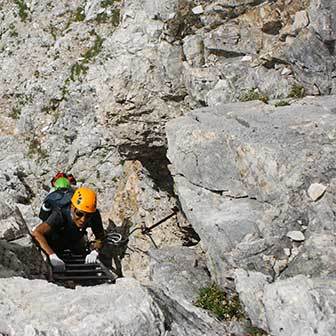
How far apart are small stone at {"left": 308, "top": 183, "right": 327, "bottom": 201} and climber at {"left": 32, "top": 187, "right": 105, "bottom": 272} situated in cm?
545

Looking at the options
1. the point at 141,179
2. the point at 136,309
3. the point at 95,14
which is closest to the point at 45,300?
the point at 136,309

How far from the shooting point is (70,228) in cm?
1313

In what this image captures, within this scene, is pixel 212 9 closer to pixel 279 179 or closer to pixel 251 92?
pixel 251 92

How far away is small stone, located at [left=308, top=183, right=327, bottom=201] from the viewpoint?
8.62 meters

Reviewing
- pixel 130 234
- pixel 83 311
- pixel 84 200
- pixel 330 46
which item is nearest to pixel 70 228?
pixel 84 200

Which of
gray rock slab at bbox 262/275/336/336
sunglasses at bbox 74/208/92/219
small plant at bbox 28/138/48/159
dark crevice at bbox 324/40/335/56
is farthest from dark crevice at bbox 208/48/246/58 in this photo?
small plant at bbox 28/138/48/159

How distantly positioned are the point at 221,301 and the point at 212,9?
796 cm

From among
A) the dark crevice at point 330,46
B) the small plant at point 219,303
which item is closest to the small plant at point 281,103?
the dark crevice at point 330,46

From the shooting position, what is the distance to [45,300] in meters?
7.21

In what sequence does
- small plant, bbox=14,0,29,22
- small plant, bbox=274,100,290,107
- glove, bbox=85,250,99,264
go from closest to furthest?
small plant, bbox=274,100,290,107 < glove, bbox=85,250,99,264 < small plant, bbox=14,0,29,22

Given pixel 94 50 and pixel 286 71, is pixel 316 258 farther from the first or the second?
pixel 94 50

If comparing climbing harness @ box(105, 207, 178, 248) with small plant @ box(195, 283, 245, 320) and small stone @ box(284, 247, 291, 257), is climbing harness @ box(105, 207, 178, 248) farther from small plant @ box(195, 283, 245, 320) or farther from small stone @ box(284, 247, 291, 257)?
small stone @ box(284, 247, 291, 257)

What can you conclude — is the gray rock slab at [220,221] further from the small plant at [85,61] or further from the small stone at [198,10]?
the small plant at [85,61]

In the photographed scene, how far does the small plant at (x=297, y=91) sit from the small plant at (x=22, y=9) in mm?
17910
